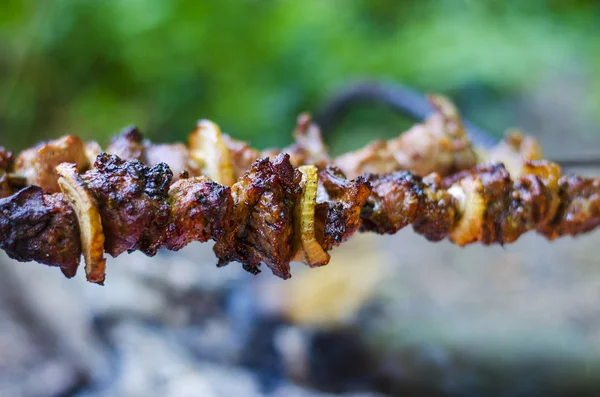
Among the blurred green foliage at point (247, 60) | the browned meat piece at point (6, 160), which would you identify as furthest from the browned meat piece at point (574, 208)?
the blurred green foliage at point (247, 60)

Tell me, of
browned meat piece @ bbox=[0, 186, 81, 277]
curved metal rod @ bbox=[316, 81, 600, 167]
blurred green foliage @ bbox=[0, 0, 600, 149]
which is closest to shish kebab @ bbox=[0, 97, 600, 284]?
browned meat piece @ bbox=[0, 186, 81, 277]

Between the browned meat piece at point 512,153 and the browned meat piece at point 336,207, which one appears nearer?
the browned meat piece at point 336,207

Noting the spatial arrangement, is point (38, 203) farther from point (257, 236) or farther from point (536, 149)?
point (536, 149)

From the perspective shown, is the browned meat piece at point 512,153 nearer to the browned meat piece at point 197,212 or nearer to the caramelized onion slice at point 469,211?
the caramelized onion slice at point 469,211

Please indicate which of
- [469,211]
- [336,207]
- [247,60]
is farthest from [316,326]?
[247,60]

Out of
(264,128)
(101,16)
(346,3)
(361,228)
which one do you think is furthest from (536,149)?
(346,3)
